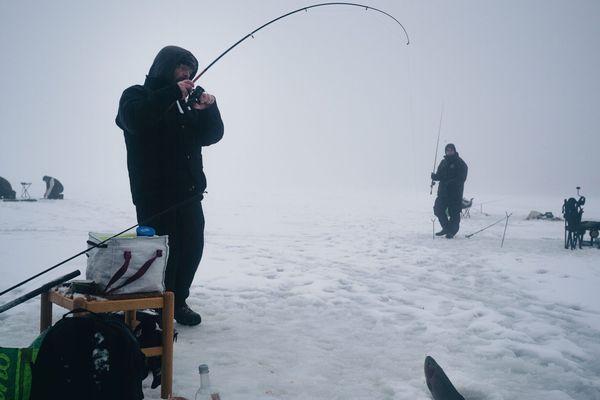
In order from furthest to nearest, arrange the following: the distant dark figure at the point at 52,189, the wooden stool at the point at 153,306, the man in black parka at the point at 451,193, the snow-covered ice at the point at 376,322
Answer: the distant dark figure at the point at 52,189
the man in black parka at the point at 451,193
the snow-covered ice at the point at 376,322
the wooden stool at the point at 153,306

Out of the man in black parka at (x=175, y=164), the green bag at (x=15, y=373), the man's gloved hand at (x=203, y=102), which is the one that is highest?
the man's gloved hand at (x=203, y=102)

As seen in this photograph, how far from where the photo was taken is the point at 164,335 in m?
2.23

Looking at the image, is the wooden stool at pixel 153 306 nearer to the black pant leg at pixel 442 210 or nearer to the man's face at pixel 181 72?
the man's face at pixel 181 72

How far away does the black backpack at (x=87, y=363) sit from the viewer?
1713mm

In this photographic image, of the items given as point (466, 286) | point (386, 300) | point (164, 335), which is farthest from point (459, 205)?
point (164, 335)

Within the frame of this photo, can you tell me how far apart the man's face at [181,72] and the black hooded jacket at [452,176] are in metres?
8.99

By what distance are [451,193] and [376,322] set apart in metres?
7.95

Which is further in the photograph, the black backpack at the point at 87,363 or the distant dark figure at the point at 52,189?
the distant dark figure at the point at 52,189

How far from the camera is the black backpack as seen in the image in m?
1.71

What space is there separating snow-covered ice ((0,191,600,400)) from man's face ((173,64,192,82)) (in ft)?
6.67

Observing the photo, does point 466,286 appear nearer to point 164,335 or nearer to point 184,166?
point 184,166

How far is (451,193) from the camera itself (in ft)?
36.1

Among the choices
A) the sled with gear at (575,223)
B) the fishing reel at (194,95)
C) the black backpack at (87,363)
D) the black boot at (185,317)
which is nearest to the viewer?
the black backpack at (87,363)

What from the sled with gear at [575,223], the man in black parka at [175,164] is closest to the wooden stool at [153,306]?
the man in black parka at [175,164]
